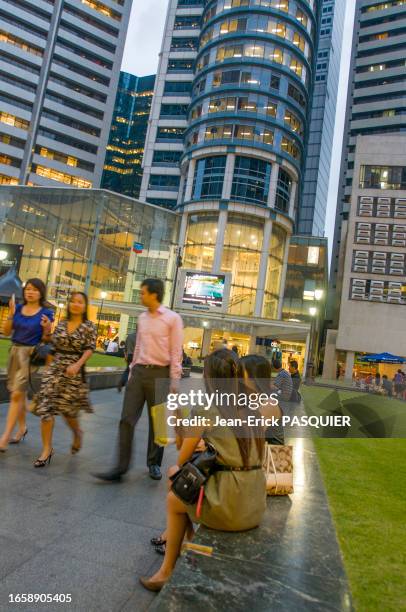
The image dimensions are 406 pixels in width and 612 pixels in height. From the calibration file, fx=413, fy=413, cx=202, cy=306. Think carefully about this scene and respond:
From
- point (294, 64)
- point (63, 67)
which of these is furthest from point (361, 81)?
point (63, 67)

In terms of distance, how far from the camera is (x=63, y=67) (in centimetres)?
6025

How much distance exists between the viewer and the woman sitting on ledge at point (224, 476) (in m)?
2.34

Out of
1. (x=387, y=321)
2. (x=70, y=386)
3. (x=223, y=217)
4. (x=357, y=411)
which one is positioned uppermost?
(x=223, y=217)

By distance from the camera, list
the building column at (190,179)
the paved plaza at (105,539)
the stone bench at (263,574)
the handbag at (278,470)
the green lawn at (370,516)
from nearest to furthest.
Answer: the stone bench at (263,574) → the paved plaza at (105,539) → the green lawn at (370,516) → the handbag at (278,470) → the building column at (190,179)

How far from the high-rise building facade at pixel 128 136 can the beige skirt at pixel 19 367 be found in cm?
9627

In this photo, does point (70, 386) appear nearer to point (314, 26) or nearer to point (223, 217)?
point (223, 217)

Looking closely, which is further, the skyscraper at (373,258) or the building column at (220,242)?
the building column at (220,242)

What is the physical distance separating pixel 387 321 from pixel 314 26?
37.9 metres

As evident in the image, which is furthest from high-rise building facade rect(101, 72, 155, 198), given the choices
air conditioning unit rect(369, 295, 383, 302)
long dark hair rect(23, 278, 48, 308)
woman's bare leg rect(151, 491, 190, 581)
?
woman's bare leg rect(151, 491, 190, 581)

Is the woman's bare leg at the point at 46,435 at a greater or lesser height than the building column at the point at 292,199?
lesser

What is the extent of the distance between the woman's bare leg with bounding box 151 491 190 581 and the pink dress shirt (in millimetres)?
2013

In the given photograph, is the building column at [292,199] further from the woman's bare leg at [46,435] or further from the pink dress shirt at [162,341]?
the woman's bare leg at [46,435]

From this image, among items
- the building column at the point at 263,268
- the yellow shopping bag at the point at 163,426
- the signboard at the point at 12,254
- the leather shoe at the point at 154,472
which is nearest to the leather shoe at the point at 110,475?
the leather shoe at the point at 154,472

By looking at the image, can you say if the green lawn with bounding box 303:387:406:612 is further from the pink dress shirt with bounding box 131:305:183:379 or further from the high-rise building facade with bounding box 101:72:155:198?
the high-rise building facade with bounding box 101:72:155:198
